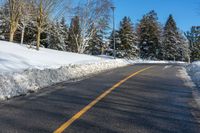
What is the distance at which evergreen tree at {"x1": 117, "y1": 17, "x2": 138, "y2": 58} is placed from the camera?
207 feet

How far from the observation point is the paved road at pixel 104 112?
6.39 meters

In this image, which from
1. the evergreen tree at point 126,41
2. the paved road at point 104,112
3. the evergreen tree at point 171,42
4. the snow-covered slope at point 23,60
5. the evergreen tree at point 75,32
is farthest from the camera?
the evergreen tree at point 171,42

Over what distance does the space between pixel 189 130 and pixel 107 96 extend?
4.17 m

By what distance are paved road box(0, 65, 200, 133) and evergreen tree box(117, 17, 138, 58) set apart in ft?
171

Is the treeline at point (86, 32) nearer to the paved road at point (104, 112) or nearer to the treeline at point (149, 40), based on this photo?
the treeline at point (149, 40)

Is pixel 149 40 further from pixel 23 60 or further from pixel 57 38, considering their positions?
pixel 23 60

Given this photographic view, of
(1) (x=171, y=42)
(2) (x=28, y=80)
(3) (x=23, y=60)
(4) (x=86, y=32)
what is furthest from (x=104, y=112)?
(1) (x=171, y=42)

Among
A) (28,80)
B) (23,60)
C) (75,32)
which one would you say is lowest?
(28,80)

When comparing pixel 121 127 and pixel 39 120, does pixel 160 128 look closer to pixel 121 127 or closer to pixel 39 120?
pixel 121 127

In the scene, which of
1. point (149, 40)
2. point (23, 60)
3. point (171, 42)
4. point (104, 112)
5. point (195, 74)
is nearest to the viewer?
point (104, 112)

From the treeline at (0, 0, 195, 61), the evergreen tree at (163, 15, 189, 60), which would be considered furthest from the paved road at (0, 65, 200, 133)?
the evergreen tree at (163, 15, 189, 60)

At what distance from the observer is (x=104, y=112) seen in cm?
784

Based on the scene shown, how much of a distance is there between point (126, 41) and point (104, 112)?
5585cm

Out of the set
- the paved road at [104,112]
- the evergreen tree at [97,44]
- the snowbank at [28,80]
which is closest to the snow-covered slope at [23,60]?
the snowbank at [28,80]
